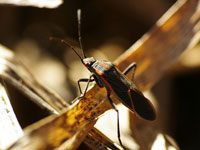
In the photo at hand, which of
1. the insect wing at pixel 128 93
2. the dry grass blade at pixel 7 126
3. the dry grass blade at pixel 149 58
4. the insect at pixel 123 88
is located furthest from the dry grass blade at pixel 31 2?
the dry grass blade at pixel 7 126

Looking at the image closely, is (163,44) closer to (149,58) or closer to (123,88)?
(149,58)

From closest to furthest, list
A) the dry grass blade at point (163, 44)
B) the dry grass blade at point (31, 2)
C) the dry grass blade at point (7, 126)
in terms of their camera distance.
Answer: the dry grass blade at point (7, 126) < the dry grass blade at point (163, 44) < the dry grass blade at point (31, 2)

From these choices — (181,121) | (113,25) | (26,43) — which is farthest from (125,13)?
(181,121)

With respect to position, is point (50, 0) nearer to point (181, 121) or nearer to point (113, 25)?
point (113, 25)

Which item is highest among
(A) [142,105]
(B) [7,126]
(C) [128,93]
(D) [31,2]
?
(D) [31,2]

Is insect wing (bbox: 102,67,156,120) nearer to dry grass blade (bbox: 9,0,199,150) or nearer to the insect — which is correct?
the insect

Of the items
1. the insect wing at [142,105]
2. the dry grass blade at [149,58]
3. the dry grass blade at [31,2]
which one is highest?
the dry grass blade at [31,2]

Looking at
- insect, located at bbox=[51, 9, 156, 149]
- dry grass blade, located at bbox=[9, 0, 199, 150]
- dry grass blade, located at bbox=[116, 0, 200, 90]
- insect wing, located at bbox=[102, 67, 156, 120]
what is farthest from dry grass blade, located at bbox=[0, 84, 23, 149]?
dry grass blade, located at bbox=[116, 0, 200, 90]

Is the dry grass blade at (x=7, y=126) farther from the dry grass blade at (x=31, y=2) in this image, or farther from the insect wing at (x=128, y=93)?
the dry grass blade at (x=31, y=2)

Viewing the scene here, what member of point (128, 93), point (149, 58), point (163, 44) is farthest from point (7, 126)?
point (163, 44)
